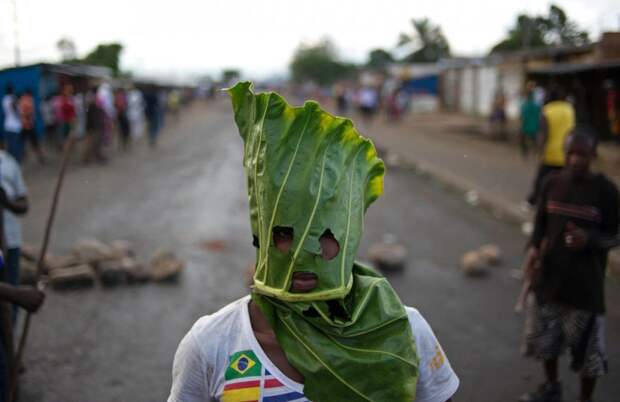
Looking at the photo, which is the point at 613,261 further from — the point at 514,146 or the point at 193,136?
the point at 193,136

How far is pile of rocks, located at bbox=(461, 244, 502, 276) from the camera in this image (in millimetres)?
7457

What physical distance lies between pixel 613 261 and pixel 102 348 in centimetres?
523

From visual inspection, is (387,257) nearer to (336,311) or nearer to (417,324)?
(417,324)

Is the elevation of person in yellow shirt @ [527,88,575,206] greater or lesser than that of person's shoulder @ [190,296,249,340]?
greater

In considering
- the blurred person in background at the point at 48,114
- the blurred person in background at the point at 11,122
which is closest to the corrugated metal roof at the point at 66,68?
the blurred person in background at the point at 11,122

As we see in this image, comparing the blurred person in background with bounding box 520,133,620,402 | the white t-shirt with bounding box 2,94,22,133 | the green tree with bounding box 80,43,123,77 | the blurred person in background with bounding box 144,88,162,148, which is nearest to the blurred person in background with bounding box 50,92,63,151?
the white t-shirt with bounding box 2,94,22,133

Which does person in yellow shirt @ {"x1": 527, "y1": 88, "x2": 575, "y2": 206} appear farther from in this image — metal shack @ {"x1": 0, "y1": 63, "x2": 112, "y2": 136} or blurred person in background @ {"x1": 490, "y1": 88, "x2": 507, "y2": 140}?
blurred person in background @ {"x1": 490, "y1": 88, "x2": 507, "y2": 140}

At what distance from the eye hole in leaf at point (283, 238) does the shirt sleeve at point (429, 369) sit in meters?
0.43

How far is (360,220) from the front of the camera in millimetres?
1864

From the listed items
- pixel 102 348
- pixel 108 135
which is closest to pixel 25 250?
pixel 102 348

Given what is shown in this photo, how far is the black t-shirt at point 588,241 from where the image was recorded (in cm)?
407

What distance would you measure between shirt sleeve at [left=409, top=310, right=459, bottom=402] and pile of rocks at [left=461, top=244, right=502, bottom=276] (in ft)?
18.5

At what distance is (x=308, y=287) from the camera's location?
179 cm

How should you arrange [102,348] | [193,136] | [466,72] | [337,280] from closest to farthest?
[337,280], [102,348], [193,136], [466,72]
